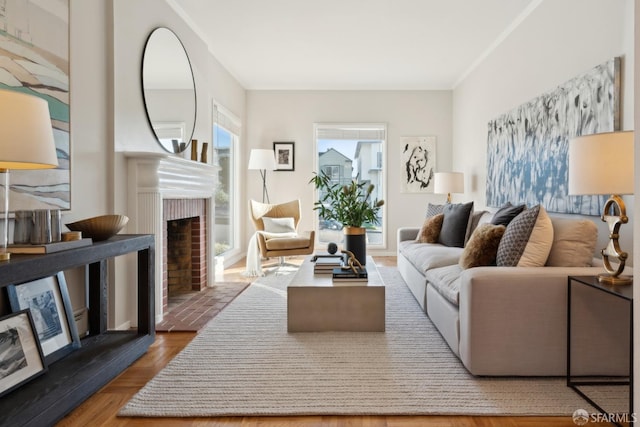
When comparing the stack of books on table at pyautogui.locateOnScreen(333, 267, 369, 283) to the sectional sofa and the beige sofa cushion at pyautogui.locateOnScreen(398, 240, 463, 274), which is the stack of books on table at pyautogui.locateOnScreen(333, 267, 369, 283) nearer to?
the beige sofa cushion at pyautogui.locateOnScreen(398, 240, 463, 274)

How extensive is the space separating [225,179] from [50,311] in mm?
4022

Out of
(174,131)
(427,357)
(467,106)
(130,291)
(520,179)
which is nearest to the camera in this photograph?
(427,357)

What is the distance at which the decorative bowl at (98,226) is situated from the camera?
7.59ft

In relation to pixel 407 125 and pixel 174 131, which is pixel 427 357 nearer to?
pixel 174 131

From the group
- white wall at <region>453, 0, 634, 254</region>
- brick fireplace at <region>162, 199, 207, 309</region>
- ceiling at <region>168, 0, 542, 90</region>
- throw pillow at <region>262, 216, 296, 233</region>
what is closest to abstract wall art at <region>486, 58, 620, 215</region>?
white wall at <region>453, 0, 634, 254</region>

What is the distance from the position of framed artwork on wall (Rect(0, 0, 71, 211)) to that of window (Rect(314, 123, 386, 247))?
4660 mm

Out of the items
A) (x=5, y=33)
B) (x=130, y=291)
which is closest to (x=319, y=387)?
(x=130, y=291)

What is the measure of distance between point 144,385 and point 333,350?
1.09 metres

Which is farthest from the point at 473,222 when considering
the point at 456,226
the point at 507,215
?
the point at 507,215

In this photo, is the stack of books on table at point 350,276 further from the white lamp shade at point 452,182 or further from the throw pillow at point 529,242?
the white lamp shade at point 452,182

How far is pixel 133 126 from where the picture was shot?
3168 mm

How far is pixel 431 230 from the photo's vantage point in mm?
4590

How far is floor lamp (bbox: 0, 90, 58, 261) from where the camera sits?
5.20ft

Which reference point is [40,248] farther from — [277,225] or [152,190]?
[277,225]
